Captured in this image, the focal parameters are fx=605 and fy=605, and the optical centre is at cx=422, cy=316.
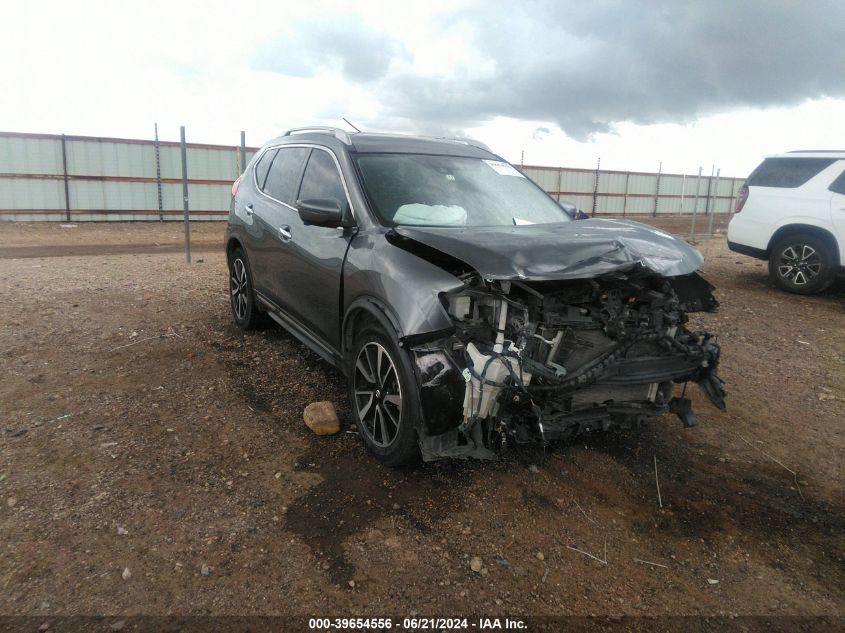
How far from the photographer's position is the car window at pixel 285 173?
4848 millimetres

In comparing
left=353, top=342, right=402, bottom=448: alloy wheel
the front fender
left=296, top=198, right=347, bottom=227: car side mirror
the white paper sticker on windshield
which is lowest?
left=353, top=342, right=402, bottom=448: alloy wheel

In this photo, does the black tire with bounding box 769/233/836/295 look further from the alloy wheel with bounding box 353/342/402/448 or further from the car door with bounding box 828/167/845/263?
the alloy wheel with bounding box 353/342/402/448

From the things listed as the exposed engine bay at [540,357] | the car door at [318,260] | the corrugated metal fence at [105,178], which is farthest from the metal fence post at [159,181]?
the exposed engine bay at [540,357]

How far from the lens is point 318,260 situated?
4.12 m

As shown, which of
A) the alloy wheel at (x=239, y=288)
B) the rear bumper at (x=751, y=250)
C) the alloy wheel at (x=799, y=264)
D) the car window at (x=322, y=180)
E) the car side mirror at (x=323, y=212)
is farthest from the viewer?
the rear bumper at (x=751, y=250)

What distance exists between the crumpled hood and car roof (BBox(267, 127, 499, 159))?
103 centimetres

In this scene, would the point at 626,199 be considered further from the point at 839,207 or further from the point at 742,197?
the point at 839,207

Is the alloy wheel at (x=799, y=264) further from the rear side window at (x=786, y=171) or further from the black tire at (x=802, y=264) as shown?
the rear side window at (x=786, y=171)

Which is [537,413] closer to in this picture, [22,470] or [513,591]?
[513,591]

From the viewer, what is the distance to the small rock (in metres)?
3.94

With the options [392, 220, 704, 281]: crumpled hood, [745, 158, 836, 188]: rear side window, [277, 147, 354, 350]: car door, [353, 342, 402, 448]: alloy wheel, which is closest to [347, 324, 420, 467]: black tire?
[353, 342, 402, 448]: alloy wheel

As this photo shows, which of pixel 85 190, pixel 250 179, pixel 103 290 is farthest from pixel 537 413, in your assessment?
pixel 85 190

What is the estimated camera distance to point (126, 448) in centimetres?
371

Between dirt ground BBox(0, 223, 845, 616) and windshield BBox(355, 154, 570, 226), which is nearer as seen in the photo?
dirt ground BBox(0, 223, 845, 616)
